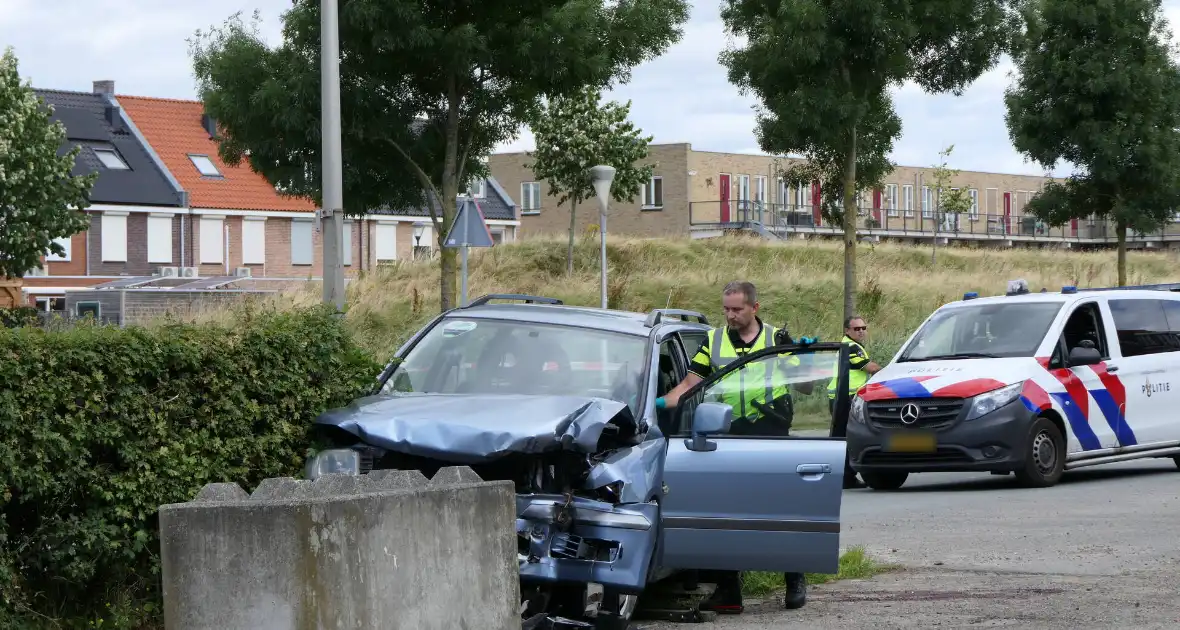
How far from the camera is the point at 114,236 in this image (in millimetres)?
53969

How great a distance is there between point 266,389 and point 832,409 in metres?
2.73

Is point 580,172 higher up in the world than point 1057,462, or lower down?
higher up

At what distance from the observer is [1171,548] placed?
1012 cm

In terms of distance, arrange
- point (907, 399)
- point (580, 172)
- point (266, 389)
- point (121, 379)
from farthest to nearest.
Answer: point (580, 172) → point (907, 399) → point (266, 389) → point (121, 379)

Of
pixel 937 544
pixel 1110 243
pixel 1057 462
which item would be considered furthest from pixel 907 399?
pixel 1110 243

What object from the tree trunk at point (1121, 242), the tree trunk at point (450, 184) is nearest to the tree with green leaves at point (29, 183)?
the tree trunk at point (450, 184)

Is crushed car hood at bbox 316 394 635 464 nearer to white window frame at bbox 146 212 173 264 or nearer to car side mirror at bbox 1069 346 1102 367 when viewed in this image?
car side mirror at bbox 1069 346 1102 367

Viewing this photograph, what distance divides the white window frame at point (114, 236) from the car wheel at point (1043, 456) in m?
44.7

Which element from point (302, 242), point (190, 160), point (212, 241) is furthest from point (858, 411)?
point (302, 242)

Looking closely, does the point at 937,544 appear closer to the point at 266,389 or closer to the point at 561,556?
the point at 561,556

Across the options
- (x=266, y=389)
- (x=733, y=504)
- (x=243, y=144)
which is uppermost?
(x=243, y=144)

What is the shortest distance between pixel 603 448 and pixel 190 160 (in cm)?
5317

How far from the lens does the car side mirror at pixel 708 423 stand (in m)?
7.42

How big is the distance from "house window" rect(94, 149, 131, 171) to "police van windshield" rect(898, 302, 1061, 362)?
4517 centimetres
